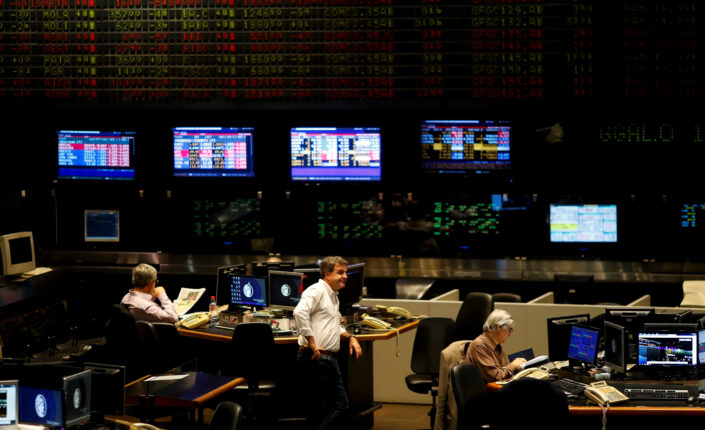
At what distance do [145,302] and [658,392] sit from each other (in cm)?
431

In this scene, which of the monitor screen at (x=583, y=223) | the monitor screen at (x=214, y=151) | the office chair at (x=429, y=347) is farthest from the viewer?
the monitor screen at (x=214, y=151)

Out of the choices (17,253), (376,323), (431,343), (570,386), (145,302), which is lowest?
(570,386)

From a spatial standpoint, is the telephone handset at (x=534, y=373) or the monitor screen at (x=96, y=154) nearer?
the telephone handset at (x=534, y=373)

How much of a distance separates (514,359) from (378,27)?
14.7 feet

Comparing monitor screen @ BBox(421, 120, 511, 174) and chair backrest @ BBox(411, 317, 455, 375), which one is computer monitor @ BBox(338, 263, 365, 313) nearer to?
chair backrest @ BBox(411, 317, 455, 375)

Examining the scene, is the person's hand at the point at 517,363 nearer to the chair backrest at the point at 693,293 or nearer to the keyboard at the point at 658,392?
the keyboard at the point at 658,392

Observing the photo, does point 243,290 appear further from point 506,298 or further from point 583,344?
point 583,344

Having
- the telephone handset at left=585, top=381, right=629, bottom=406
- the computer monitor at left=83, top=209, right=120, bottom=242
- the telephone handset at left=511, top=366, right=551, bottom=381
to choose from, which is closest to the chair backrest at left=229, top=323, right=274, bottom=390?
the telephone handset at left=511, top=366, right=551, bottom=381

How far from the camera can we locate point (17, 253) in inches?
416

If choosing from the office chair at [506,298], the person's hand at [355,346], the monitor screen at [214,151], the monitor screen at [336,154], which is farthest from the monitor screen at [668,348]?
the monitor screen at [214,151]

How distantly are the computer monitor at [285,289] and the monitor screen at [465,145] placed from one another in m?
2.62

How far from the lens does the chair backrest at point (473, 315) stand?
827 centimetres

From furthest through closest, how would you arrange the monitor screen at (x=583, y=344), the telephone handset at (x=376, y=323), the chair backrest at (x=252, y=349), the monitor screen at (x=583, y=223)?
the monitor screen at (x=583, y=223) → the telephone handset at (x=376, y=323) → the chair backrest at (x=252, y=349) → the monitor screen at (x=583, y=344)

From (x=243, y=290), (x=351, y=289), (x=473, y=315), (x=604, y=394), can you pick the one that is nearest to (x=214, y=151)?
(x=243, y=290)
